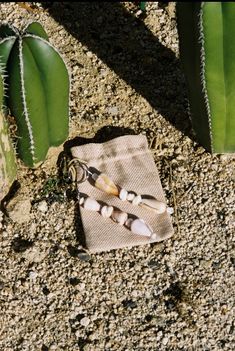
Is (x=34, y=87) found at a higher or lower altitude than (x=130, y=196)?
higher

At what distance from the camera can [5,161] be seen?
9.32ft

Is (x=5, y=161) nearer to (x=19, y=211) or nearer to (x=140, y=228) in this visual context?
(x=19, y=211)

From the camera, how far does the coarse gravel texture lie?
2.68 m

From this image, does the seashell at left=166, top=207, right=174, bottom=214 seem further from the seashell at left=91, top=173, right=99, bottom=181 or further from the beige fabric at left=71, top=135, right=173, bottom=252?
the seashell at left=91, top=173, right=99, bottom=181

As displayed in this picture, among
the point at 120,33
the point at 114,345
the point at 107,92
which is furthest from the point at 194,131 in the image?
the point at 114,345

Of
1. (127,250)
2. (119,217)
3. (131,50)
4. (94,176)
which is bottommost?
(127,250)

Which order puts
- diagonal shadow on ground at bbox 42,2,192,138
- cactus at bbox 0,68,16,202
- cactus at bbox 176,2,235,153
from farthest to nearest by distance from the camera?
diagonal shadow on ground at bbox 42,2,192,138 < cactus at bbox 0,68,16,202 < cactus at bbox 176,2,235,153

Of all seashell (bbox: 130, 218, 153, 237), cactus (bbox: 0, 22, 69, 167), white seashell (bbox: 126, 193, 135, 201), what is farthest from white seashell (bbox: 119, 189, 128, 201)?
cactus (bbox: 0, 22, 69, 167)

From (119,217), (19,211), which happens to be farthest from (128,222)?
(19,211)

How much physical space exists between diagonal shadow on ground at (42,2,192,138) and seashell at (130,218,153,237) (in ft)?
1.62

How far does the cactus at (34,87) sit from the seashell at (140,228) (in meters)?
0.46

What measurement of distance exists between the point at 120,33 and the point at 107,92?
13.8 inches

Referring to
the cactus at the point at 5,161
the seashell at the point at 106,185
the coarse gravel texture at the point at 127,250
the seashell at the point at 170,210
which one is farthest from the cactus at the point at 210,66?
the cactus at the point at 5,161

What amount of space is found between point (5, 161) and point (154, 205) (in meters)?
0.57
